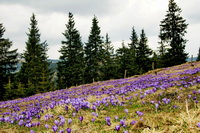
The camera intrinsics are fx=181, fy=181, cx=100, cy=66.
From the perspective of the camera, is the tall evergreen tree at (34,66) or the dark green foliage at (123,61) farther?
the dark green foliage at (123,61)

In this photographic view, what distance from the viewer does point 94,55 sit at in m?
57.7

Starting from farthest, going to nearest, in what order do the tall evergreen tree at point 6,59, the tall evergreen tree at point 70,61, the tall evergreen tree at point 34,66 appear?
the tall evergreen tree at point 70,61
the tall evergreen tree at point 6,59
the tall evergreen tree at point 34,66

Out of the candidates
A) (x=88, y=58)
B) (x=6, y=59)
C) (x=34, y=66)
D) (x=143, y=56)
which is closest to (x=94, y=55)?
(x=88, y=58)

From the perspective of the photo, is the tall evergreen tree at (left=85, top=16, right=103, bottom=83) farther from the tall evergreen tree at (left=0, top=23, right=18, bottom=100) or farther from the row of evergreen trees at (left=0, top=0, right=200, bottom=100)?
the tall evergreen tree at (left=0, top=23, right=18, bottom=100)

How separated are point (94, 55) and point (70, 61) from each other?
7.97 meters

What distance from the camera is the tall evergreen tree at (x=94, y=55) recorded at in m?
57.2

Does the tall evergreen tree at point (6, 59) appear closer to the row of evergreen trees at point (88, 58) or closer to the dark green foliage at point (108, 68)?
the row of evergreen trees at point (88, 58)

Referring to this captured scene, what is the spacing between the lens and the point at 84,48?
61906 millimetres

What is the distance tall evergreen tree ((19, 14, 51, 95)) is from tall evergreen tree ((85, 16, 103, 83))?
520 inches

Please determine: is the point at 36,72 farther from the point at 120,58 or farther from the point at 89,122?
the point at 89,122

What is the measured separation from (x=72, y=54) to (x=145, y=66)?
75.7 feet

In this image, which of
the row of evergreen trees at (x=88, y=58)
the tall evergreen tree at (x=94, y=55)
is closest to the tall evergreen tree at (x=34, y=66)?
the row of evergreen trees at (x=88, y=58)

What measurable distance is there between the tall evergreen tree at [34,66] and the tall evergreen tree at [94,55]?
43.4ft

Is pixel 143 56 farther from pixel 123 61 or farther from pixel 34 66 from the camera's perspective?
pixel 34 66
